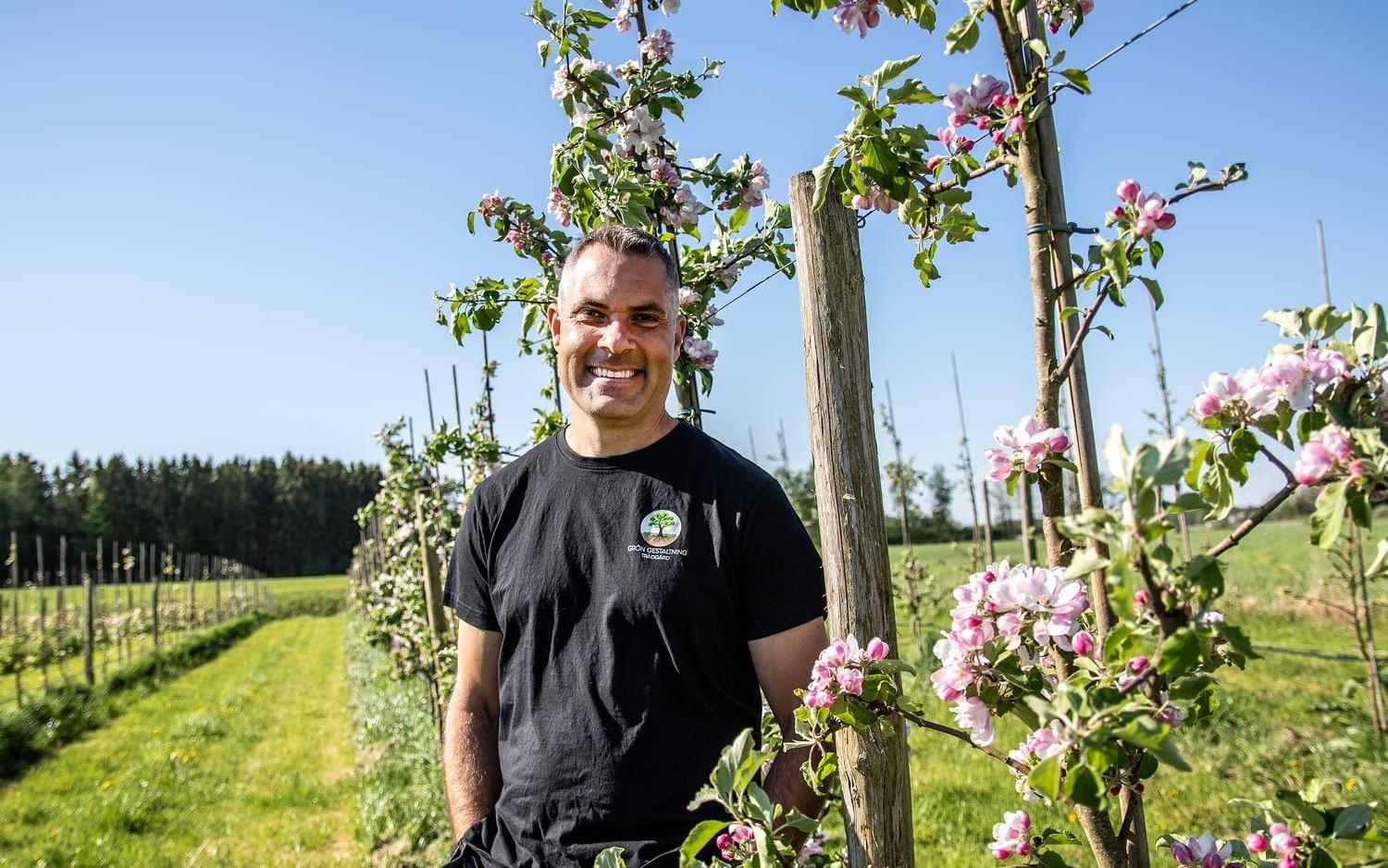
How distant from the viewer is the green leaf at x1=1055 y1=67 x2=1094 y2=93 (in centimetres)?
128

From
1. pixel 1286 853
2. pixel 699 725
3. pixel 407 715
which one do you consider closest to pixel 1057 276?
pixel 1286 853

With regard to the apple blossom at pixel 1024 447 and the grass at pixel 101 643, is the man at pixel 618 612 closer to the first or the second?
the apple blossom at pixel 1024 447

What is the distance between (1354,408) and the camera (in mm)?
995

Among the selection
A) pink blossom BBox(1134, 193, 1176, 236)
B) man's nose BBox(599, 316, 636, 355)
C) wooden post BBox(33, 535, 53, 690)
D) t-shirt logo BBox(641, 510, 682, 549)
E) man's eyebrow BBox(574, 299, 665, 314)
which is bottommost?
wooden post BBox(33, 535, 53, 690)

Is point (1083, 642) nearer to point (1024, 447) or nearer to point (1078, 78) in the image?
point (1024, 447)

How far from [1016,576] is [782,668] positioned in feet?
2.57

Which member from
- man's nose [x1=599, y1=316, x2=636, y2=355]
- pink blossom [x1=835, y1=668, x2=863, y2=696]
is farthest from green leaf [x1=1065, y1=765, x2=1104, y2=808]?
man's nose [x1=599, y1=316, x2=636, y2=355]

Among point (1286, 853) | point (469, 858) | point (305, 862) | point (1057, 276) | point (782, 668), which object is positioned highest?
point (1057, 276)

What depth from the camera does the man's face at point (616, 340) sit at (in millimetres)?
2037

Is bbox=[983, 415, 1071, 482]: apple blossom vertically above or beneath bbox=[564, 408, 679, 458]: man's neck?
beneath

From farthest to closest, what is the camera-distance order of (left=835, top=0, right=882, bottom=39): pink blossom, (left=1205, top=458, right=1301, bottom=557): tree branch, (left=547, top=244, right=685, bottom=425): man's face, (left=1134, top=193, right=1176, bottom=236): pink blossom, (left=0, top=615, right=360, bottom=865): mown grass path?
(left=0, top=615, right=360, bottom=865): mown grass path → (left=547, top=244, right=685, bottom=425): man's face → (left=835, top=0, right=882, bottom=39): pink blossom → (left=1134, top=193, right=1176, bottom=236): pink blossom → (left=1205, top=458, right=1301, bottom=557): tree branch

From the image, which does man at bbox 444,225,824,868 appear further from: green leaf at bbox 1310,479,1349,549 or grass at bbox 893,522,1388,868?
grass at bbox 893,522,1388,868

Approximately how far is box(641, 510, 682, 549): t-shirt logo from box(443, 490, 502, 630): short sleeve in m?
0.48

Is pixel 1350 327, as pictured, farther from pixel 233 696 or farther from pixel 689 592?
pixel 233 696
